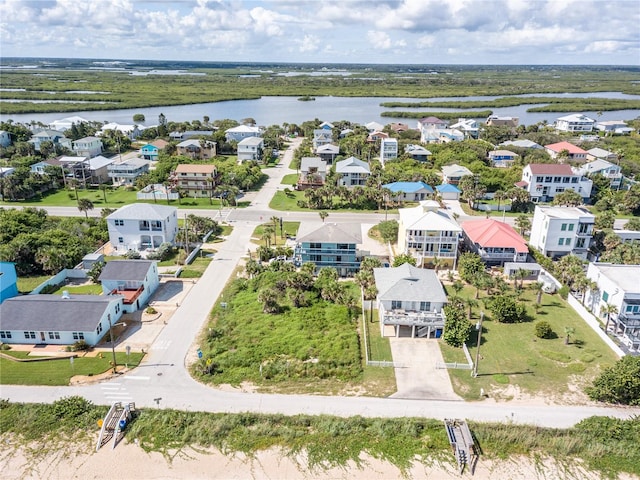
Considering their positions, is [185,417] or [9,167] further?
[9,167]

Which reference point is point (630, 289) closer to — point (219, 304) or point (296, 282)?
point (296, 282)

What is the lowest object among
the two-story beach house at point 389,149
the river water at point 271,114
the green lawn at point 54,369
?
the green lawn at point 54,369

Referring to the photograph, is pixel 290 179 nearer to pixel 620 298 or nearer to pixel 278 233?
pixel 278 233

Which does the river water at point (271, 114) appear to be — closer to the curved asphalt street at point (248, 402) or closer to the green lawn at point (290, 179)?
the green lawn at point (290, 179)

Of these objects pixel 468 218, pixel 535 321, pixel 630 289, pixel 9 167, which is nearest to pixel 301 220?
pixel 468 218

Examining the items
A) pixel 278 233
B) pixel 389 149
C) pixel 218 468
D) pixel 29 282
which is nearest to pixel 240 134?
pixel 389 149

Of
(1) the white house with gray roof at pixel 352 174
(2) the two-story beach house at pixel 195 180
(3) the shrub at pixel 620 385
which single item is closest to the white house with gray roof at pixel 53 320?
(3) the shrub at pixel 620 385

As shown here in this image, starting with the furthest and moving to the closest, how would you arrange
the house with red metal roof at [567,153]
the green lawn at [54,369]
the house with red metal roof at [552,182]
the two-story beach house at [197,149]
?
the two-story beach house at [197,149] < the house with red metal roof at [567,153] < the house with red metal roof at [552,182] < the green lawn at [54,369]
